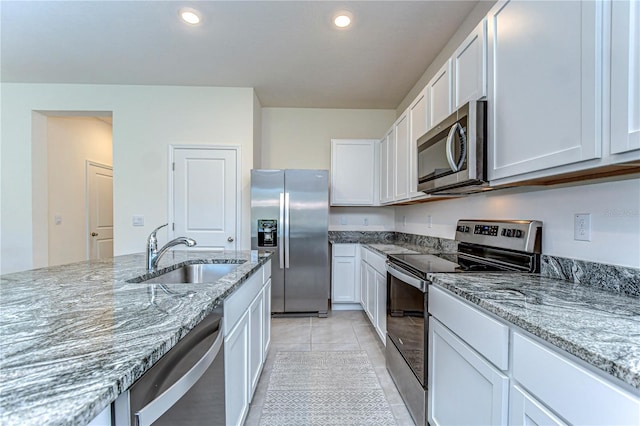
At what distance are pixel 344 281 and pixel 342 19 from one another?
2701 mm

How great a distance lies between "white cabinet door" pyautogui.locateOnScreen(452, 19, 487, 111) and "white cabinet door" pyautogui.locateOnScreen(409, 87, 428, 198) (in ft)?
1.55

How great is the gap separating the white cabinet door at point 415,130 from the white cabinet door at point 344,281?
1.32 metres

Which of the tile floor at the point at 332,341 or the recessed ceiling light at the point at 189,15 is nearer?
the tile floor at the point at 332,341

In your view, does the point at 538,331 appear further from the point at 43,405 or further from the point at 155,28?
the point at 155,28

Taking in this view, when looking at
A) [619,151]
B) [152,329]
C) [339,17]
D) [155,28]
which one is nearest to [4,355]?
[152,329]

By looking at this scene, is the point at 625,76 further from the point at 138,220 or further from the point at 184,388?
the point at 138,220

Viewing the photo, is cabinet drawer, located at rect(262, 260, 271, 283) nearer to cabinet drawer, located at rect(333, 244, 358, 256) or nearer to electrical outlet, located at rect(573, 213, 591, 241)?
cabinet drawer, located at rect(333, 244, 358, 256)

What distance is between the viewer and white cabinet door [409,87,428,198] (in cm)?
224

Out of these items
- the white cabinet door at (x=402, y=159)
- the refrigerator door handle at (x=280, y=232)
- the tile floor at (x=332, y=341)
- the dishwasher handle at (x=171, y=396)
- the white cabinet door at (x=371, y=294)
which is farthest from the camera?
the refrigerator door handle at (x=280, y=232)

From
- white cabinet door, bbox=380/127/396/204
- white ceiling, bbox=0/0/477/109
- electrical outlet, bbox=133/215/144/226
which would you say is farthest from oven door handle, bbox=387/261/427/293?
electrical outlet, bbox=133/215/144/226

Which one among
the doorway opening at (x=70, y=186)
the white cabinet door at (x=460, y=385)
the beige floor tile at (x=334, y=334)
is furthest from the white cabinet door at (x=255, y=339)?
the doorway opening at (x=70, y=186)

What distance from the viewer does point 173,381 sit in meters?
0.75

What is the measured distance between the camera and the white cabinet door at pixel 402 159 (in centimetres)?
265

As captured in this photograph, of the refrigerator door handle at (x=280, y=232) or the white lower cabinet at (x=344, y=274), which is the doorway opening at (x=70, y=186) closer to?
the refrigerator door handle at (x=280, y=232)
